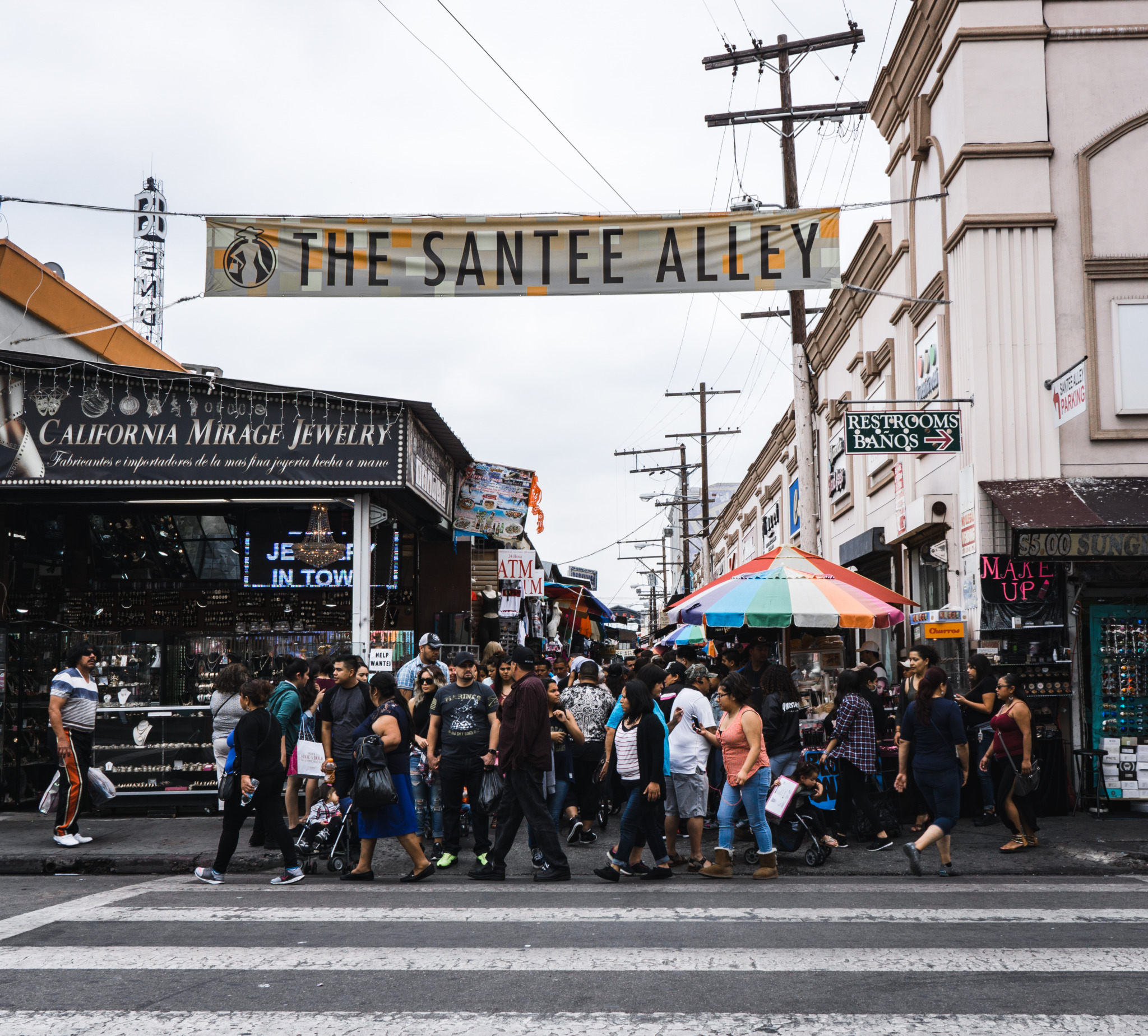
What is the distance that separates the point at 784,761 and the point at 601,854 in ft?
6.52

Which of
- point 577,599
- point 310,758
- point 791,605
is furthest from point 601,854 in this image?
point 577,599

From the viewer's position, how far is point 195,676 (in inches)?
581

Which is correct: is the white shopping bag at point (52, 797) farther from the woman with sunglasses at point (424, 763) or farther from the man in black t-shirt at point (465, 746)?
the man in black t-shirt at point (465, 746)

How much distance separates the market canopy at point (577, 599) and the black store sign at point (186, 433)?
16.0 metres

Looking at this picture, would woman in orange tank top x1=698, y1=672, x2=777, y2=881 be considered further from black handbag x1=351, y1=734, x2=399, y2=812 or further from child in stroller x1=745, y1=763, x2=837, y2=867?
black handbag x1=351, y1=734, x2=399, y2=812

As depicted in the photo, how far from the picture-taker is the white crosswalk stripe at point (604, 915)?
7332 millimetres

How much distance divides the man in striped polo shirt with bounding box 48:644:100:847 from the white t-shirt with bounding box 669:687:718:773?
601cm

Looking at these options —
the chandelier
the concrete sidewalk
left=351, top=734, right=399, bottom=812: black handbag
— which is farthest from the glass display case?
left=351, top=734, right=399, bottom=812: black handbag

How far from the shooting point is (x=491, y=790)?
10000mm

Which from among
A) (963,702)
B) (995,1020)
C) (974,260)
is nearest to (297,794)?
(963,702)

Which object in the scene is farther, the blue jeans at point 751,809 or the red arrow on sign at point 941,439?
the red arrow on sign at point 941,439

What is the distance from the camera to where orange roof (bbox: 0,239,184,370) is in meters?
16.4

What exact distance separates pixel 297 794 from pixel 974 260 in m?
10.1

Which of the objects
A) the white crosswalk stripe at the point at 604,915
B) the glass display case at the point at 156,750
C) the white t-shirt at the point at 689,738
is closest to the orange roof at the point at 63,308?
the glass display case at the point at 156,750
